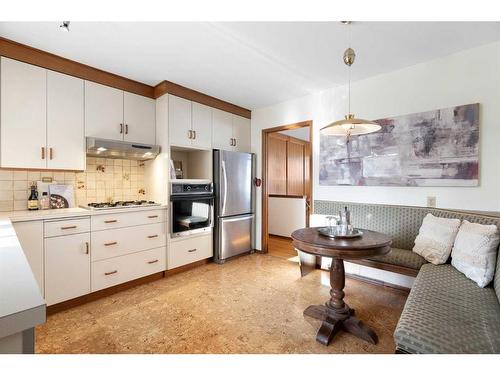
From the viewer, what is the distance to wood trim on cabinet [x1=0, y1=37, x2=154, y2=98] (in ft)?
6.79

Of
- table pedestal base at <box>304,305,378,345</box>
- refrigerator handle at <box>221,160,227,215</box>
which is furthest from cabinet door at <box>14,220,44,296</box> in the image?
table pedestal base at <box>304,305,378,345</box>

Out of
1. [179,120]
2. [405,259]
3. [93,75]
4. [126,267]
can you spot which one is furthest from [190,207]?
[405,259]

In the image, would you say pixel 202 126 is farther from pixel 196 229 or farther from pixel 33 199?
pixel 33 199

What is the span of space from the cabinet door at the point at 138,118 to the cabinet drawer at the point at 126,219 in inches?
34.9

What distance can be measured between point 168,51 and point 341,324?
2.78 metres

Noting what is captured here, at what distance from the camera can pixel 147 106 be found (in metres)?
2.97

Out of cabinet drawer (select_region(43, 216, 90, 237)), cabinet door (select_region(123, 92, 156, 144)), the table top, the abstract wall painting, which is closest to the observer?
the table top

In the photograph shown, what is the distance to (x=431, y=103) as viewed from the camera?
7.91 feet

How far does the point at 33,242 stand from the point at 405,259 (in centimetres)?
320

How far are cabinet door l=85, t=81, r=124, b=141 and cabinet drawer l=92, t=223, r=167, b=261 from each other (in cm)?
105

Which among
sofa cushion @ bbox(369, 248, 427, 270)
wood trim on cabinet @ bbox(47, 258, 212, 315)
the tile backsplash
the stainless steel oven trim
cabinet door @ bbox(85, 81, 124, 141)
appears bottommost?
wood trim on cabinet @ bbox(47, 258, 212, 315)

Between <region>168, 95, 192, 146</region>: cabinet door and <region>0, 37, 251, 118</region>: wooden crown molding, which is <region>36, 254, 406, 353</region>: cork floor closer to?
<region>168, 95, 192, 146</region>: cabinet door

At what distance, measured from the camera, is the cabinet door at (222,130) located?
3.48m
